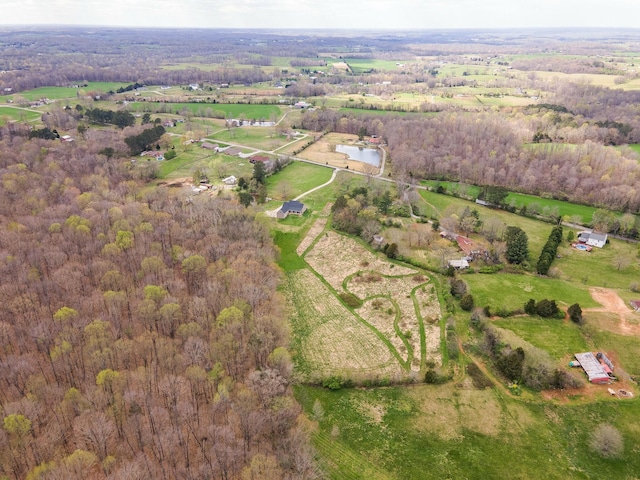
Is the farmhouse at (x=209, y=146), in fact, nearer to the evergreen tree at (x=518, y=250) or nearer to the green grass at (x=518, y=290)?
the green grass at (x=518, y=290)

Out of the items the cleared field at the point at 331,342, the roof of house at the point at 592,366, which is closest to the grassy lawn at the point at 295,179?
A: the cleared field at the point at 331,342

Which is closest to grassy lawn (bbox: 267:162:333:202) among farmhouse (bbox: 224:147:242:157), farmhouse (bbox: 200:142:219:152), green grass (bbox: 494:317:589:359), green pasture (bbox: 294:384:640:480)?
farmhouse (bbox: 224:147:242:157)

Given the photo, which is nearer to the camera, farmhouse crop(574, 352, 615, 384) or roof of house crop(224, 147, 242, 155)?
farmhouse crop(574, 352, 615, 384)

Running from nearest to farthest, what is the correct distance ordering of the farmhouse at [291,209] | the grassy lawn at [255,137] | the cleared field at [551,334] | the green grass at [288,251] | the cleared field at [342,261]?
the cleared field at [551,334], the cleared field at [342,261], the green grass at [288,251], the farmhouse at [291,209], the grassy lawn at [255,137]

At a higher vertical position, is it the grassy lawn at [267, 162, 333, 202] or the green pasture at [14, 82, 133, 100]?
the green pasture at [14, 82, 133, 100]

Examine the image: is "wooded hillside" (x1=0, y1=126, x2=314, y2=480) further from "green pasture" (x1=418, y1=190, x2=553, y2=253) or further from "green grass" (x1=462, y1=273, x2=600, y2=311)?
"green pasture" (x1=418, y1=190, x2=553, y2=253)

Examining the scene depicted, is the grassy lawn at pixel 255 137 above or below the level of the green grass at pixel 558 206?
above
